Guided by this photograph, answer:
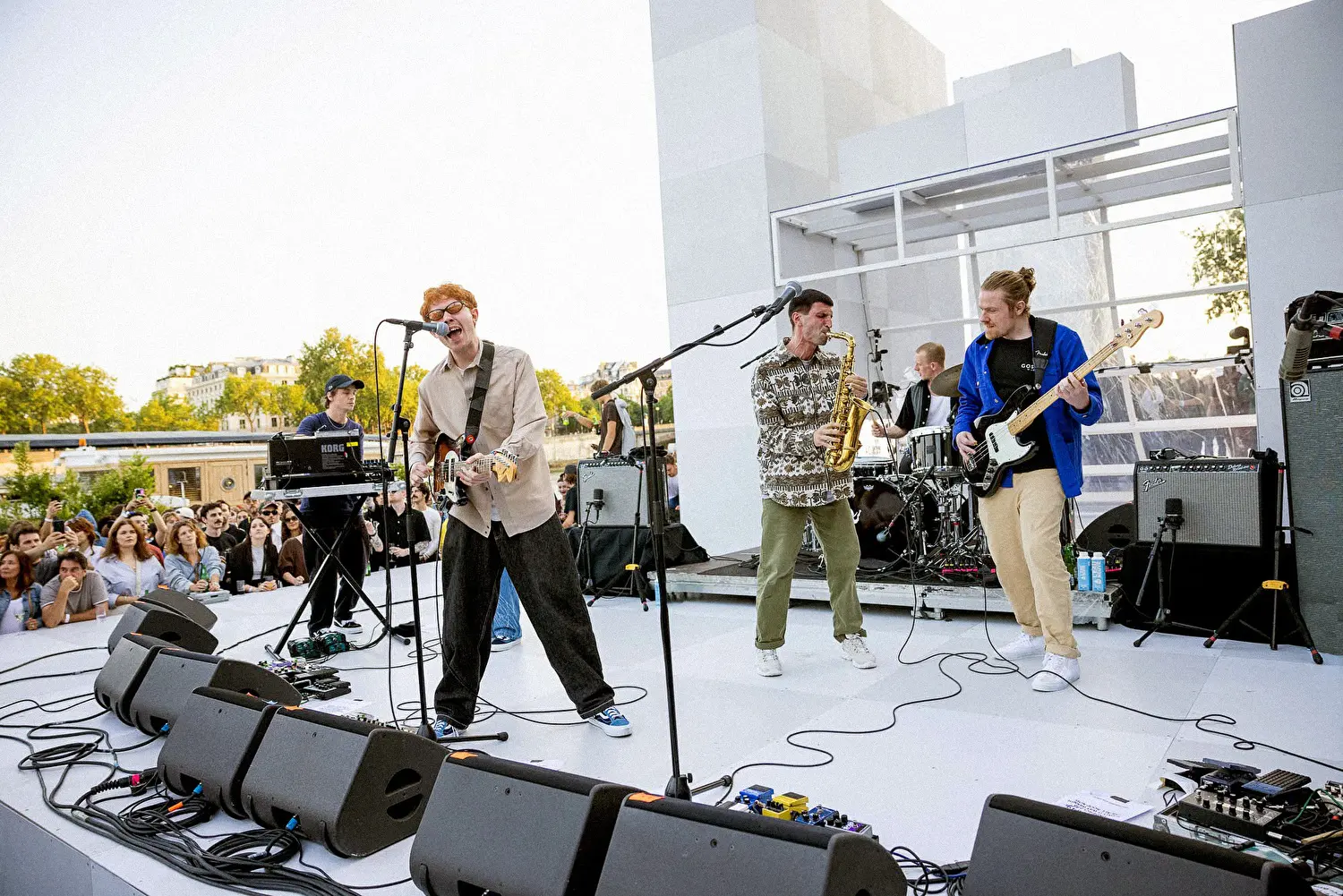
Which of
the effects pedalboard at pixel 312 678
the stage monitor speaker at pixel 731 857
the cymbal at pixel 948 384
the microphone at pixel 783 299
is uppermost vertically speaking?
the microphone at pixel 783 299

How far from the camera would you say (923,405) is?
21.1ft

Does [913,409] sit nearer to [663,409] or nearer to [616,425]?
[663,409]

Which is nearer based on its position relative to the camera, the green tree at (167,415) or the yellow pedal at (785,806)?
the yellow pedal at (785,806)

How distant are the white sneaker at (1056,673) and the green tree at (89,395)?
2405cm

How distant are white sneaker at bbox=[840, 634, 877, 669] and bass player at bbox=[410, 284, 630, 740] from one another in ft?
4.49

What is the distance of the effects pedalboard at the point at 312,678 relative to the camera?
434 cm

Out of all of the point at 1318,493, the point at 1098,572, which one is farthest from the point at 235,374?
the point at 1318,493

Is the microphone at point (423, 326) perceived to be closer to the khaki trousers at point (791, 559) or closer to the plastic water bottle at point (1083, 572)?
the khaki trousers at point (791, 559)

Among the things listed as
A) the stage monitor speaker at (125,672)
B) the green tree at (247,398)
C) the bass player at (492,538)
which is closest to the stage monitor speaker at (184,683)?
the stage monitor speaker at (125,672)

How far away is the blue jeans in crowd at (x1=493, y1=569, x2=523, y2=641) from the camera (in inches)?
209

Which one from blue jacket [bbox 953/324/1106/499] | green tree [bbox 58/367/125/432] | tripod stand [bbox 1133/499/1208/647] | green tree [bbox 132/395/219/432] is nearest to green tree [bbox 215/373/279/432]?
green tree [bbox 132/395/219/432]

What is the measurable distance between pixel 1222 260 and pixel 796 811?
1524cm

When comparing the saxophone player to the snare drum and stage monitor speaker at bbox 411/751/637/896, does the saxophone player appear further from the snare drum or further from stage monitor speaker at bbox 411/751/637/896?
stage monitor speaker at bbox 411/751/637/896

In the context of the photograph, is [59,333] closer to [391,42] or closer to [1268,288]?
[391,42]
